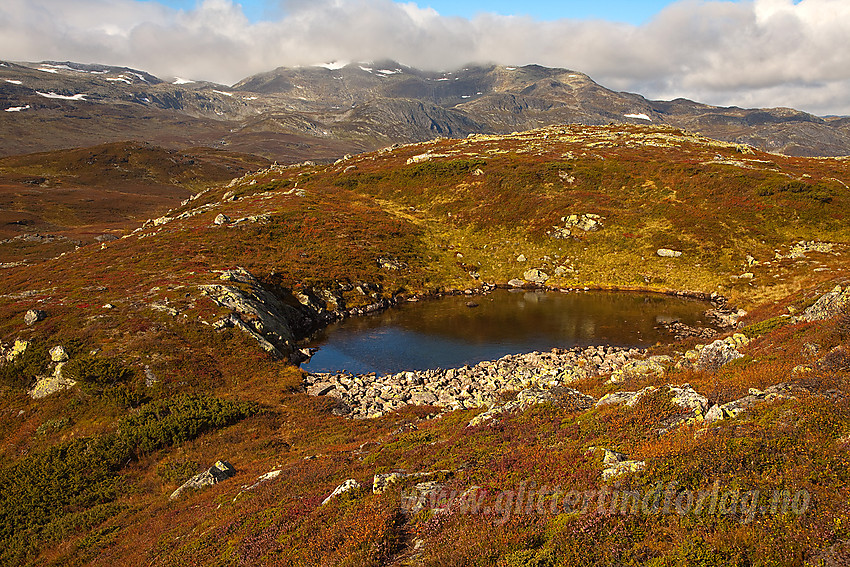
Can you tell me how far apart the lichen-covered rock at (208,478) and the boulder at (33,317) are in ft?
84.3

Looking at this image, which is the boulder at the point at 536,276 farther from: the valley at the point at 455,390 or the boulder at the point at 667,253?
the boulder at the point at 667,253

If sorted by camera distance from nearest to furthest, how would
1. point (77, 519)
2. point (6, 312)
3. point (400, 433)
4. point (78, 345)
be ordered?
point (77, 519), point (400, 433), point (78, 345), point (6, 312)

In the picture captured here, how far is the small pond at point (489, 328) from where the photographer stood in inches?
1614

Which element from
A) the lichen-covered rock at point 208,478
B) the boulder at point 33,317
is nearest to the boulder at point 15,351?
the boulder at point 33,317

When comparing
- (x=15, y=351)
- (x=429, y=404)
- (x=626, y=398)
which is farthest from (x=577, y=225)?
(x=15, y=351)

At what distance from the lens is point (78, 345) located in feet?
104

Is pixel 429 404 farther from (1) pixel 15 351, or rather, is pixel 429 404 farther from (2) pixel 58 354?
(1) pixel 15 351

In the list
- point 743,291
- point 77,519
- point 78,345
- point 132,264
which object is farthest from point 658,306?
point 132,264

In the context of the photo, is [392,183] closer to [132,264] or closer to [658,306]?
[132,264]

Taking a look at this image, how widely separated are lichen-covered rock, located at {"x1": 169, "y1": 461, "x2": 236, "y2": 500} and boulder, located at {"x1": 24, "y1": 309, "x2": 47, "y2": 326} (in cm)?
2569

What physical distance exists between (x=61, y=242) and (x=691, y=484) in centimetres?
12785

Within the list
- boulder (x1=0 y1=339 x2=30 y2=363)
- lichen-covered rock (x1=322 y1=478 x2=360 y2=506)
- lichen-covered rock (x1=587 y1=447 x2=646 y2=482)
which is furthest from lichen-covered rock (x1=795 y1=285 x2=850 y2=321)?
boulder (x1=0 y1=339 x2=30 y2=363)

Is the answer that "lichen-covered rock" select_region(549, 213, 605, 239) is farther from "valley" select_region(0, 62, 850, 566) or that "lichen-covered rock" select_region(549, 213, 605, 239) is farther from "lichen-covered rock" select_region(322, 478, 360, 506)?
"lichen-covered rock" select_region(322, 478, 360, 506)

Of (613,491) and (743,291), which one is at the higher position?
(743,291)
